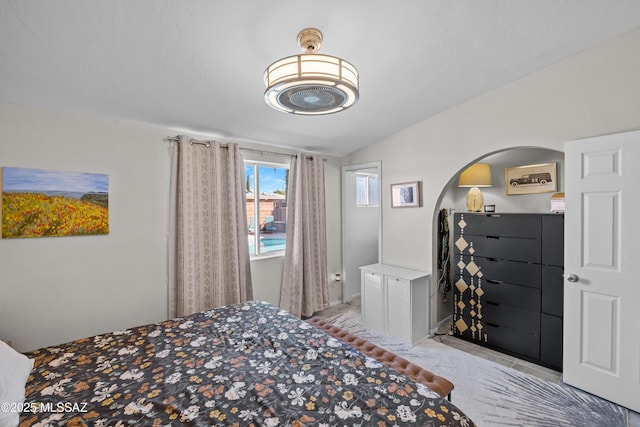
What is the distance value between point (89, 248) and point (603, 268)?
424cm

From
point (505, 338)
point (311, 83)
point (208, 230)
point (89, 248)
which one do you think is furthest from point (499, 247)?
point (89, 248)

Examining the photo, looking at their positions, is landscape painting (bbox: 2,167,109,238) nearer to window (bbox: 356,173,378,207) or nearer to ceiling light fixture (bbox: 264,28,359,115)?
ceiling light fixture (bbox: 264,28,359,115)

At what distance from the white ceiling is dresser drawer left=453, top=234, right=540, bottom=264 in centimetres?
156

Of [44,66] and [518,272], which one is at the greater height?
[44,66]

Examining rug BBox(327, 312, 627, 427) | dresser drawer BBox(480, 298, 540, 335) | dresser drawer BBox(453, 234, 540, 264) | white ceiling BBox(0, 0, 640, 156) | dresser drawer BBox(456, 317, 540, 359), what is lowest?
rug BBox(327, 312, 627, 427)

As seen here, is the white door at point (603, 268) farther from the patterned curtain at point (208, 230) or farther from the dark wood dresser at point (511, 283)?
the patterned curtain at point (208, 230)

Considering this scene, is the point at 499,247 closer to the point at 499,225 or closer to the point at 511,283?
the point at 499,225

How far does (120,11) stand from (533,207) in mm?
4166

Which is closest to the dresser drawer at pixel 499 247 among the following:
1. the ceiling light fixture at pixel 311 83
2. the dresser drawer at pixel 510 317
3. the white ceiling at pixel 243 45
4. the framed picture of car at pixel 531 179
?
the dresser drawer at pixel 510 317

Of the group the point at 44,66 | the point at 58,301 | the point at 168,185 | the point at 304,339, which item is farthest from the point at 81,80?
the point at 304,339

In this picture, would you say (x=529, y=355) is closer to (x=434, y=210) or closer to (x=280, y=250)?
(x=434, y=210)

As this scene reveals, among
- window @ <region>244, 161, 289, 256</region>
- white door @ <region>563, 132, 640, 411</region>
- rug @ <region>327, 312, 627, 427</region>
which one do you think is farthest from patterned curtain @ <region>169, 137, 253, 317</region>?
white door @ <region>563, 132, 640, 411</region>

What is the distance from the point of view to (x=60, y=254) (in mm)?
2314

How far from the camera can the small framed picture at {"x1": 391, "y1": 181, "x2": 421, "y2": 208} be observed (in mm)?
3396
